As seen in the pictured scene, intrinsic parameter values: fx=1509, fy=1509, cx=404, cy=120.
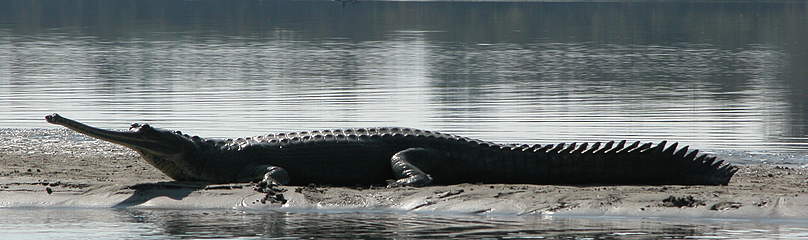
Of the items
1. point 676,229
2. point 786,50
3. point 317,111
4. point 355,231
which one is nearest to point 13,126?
point 317,111

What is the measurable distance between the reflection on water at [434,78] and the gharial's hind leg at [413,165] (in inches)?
175

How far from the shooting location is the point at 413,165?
11.3 meters

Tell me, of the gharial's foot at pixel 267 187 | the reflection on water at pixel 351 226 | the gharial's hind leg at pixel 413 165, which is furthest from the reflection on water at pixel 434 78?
the reflection on water at pixel 351 226

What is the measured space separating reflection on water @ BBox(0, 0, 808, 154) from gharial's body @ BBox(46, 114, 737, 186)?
3.56 meters

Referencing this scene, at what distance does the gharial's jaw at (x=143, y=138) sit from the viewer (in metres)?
11.0

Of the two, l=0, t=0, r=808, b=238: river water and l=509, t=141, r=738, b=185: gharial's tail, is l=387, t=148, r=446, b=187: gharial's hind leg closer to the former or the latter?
l=509, t=141, r=738, b=185: gharial's tail

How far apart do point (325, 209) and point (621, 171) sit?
2.37 metres

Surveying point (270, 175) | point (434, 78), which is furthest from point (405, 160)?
point (434, 78)

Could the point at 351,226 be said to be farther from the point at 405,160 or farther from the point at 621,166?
the point at 621,166

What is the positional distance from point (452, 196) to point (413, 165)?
79cm

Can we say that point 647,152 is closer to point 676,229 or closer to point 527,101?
point 676,229

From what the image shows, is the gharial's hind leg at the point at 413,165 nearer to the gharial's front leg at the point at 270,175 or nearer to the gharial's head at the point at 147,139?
the gharial's front leg at the point at 270,175

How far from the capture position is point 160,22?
222 ft

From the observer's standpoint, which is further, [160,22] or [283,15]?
[283,15]
